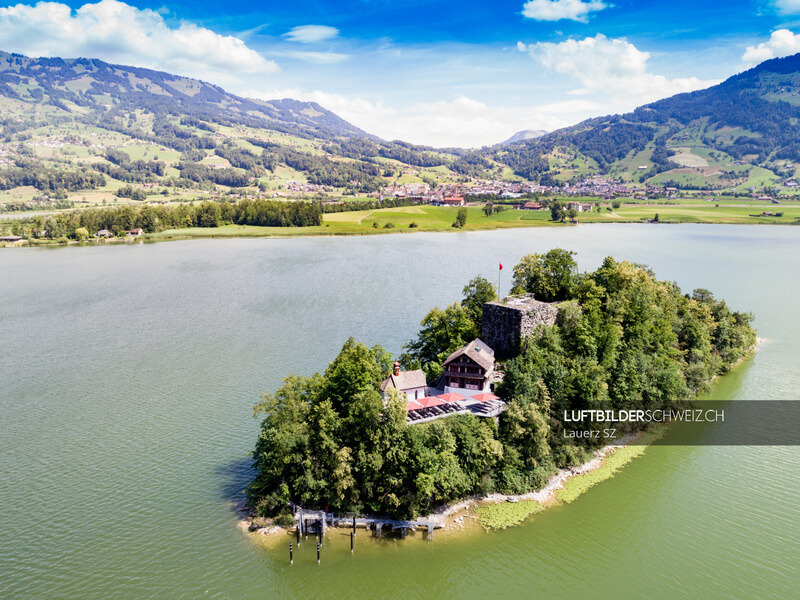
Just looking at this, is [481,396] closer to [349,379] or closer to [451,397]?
[451,397]

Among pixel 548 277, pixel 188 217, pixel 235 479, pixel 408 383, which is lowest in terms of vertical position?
pixel 235 479

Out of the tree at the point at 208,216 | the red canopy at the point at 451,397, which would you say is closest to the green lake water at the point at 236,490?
the red canopy at the point at 451,397

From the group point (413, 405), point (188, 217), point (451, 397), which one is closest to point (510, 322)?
point (451, 397)

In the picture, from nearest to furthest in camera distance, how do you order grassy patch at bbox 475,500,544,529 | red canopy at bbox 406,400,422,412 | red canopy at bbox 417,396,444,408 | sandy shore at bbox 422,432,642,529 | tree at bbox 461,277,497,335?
grassy patch at bbox 475,500,544,529, sandy shore at bbox 422,432,642,529, red canopy at bbox 406,400,422,412, red canopy at bbox 417,396,444,408, tree at bbox 461,277,497,335

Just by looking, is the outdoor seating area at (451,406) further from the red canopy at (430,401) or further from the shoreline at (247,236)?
the shoreline at (247,236)

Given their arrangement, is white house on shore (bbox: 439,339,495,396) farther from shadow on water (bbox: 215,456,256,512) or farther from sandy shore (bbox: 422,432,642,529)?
shadow on water (bbox: 215,456,256,512)

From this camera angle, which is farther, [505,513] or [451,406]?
[451,406]

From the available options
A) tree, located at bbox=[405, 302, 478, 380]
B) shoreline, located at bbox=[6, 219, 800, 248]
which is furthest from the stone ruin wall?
shoreline, located at bbox=[6, 219, 800, 248]
